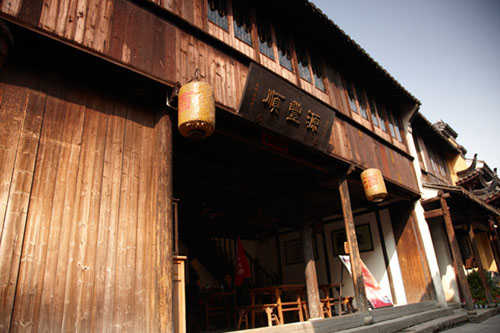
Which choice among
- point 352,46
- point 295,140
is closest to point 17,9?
point 295,140

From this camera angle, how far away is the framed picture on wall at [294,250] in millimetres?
13289

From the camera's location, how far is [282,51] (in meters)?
7.93

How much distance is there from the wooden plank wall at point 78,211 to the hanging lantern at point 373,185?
18.3 feet

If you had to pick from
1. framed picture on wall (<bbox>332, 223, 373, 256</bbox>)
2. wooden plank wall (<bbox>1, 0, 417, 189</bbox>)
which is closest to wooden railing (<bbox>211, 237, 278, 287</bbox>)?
framed picture on wall (<bbox>332, 223, 373, 256</bbox>)

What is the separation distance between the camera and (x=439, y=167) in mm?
15945

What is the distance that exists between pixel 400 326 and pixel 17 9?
906 centimetres

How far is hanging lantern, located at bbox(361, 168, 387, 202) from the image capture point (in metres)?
8.12

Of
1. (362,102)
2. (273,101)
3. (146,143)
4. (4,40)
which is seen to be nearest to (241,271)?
(273,101)

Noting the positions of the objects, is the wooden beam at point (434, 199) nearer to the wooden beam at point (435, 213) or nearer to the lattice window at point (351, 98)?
the wooden beam at point (435, 213)

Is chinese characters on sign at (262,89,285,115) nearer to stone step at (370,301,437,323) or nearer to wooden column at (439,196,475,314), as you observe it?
stone step at (370,301,437,323)

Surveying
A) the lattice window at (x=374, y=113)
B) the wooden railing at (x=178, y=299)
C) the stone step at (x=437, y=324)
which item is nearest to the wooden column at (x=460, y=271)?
the stone step at (x=437, y=324)

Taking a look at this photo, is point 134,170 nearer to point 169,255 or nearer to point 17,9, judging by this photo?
point 169,255

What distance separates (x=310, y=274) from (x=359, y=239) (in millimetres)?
5155

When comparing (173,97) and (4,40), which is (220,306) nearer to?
(173,97)
